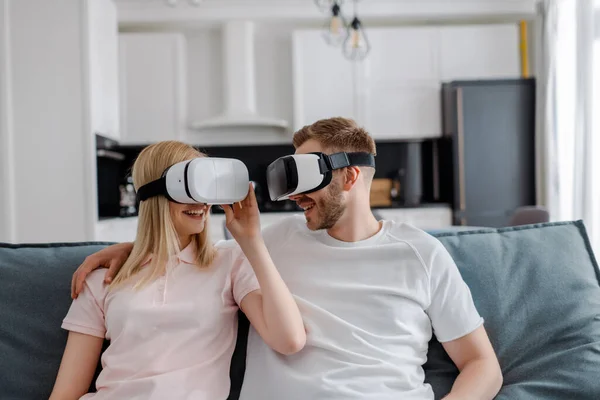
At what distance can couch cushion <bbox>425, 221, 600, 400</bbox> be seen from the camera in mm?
1271

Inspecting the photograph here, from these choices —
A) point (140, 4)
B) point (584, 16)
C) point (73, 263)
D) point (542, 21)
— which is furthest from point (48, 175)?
point (542, 21)

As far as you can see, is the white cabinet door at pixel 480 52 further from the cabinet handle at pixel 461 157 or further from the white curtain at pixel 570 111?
the cabinet handle at pixel 461 157

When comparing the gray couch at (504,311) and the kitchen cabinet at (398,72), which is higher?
the kitchen cabinet at (398,72)

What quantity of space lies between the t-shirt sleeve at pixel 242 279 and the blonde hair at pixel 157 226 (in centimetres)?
7

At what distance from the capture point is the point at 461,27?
528 cm

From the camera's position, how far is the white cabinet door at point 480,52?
5258 millimetres

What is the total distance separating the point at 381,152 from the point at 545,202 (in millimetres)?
1559

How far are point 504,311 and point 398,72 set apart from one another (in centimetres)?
417

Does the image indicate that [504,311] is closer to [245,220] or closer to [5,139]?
[245,220]

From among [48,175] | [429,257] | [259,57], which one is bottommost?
[429,257]

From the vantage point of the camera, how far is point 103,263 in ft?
4.43

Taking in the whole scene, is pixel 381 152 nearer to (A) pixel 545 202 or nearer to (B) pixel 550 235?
(A) pixel 545 202

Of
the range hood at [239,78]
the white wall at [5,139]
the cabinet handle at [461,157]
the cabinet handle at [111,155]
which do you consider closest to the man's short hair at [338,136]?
the white wall at [5,139]

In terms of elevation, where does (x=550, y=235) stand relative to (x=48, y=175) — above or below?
below
